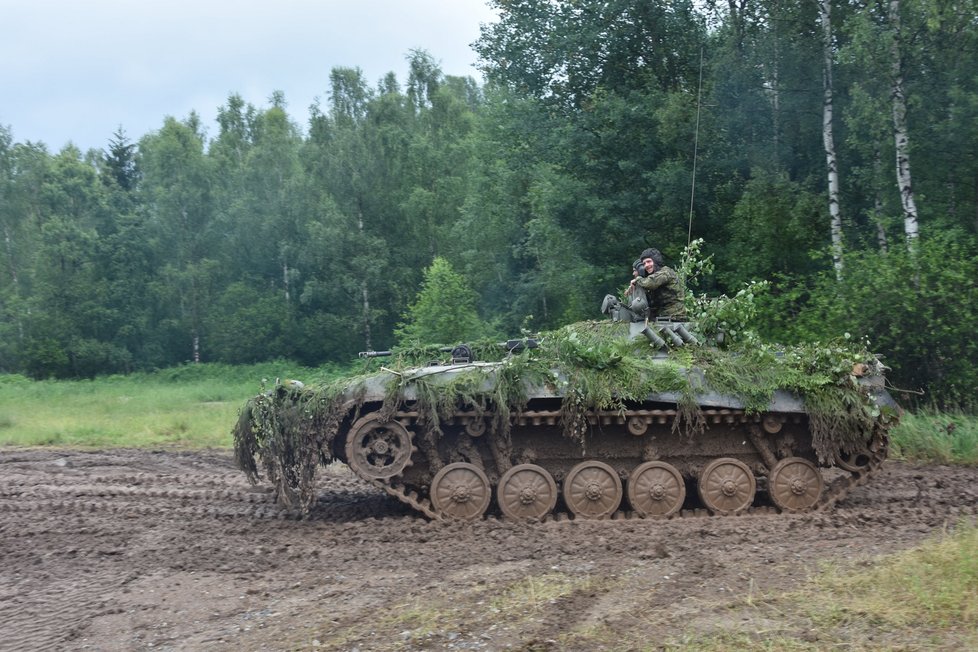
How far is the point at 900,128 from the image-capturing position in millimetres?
16531

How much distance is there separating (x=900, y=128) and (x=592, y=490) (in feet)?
35.3

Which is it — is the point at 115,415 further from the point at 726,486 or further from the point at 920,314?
the point at 920,314

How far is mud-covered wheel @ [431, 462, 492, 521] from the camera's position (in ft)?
29.2

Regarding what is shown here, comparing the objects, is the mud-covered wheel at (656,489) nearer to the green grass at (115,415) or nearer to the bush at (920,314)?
the green grass at (115,415)

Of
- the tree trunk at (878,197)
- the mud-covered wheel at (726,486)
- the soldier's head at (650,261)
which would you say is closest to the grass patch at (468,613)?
the mud-covered wheel at (726,486)

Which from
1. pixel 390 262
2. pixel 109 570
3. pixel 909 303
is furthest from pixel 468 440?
pixel 390 262

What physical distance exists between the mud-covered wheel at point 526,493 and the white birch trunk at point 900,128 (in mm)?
9917

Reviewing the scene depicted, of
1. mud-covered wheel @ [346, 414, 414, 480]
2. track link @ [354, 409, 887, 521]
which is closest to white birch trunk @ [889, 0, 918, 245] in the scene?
track link @ [354, 409, 887, 521]

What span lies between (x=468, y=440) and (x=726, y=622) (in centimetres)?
385

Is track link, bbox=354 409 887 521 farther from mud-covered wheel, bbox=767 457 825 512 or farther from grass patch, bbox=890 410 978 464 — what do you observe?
grass patch, bbox=890 410 978 464

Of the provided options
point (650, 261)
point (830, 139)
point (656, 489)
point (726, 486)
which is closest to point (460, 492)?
point (656, 489)

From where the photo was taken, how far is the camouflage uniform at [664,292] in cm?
1029

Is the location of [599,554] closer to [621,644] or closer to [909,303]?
[621,644]

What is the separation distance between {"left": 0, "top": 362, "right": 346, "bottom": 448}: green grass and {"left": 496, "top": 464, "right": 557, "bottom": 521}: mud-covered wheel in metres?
2.50
